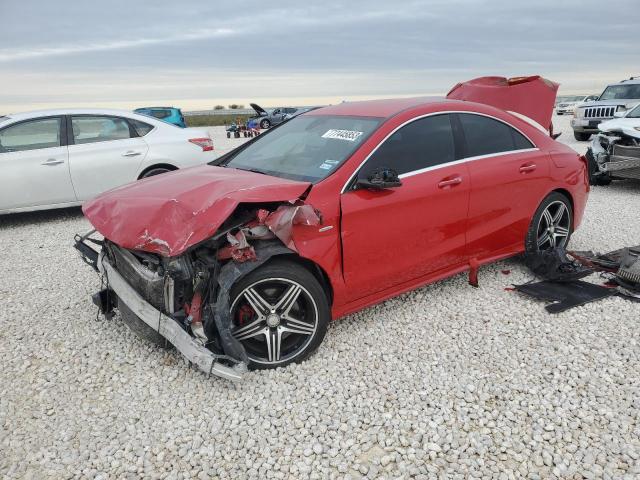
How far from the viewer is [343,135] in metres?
3.78

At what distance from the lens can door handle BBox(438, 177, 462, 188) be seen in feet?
12.6

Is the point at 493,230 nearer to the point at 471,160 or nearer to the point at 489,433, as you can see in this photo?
the point at 471,160

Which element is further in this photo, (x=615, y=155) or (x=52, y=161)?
(x=615, y=155)

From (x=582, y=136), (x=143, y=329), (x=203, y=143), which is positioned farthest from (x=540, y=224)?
(x=582, y=136)

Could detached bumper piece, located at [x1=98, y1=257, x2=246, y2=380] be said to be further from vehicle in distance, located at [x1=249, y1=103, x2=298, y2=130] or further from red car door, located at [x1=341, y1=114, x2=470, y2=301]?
vehicle in distance, located at [x1=249, y1=103, x2=298, y2=130]

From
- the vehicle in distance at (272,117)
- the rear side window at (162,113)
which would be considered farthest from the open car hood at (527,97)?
the vehicle in distance at (272,117)

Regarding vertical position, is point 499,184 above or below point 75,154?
above

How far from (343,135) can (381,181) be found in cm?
64

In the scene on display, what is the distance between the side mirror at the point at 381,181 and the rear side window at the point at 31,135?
5.47 metres

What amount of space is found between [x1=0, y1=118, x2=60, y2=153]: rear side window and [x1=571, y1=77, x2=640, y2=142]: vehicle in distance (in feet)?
50.3

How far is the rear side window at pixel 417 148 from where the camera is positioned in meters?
3.58

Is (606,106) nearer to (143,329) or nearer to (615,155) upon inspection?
(615,155)

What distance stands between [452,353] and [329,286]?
973mm

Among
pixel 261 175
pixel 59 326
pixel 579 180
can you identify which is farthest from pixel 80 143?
pixel 579 180
